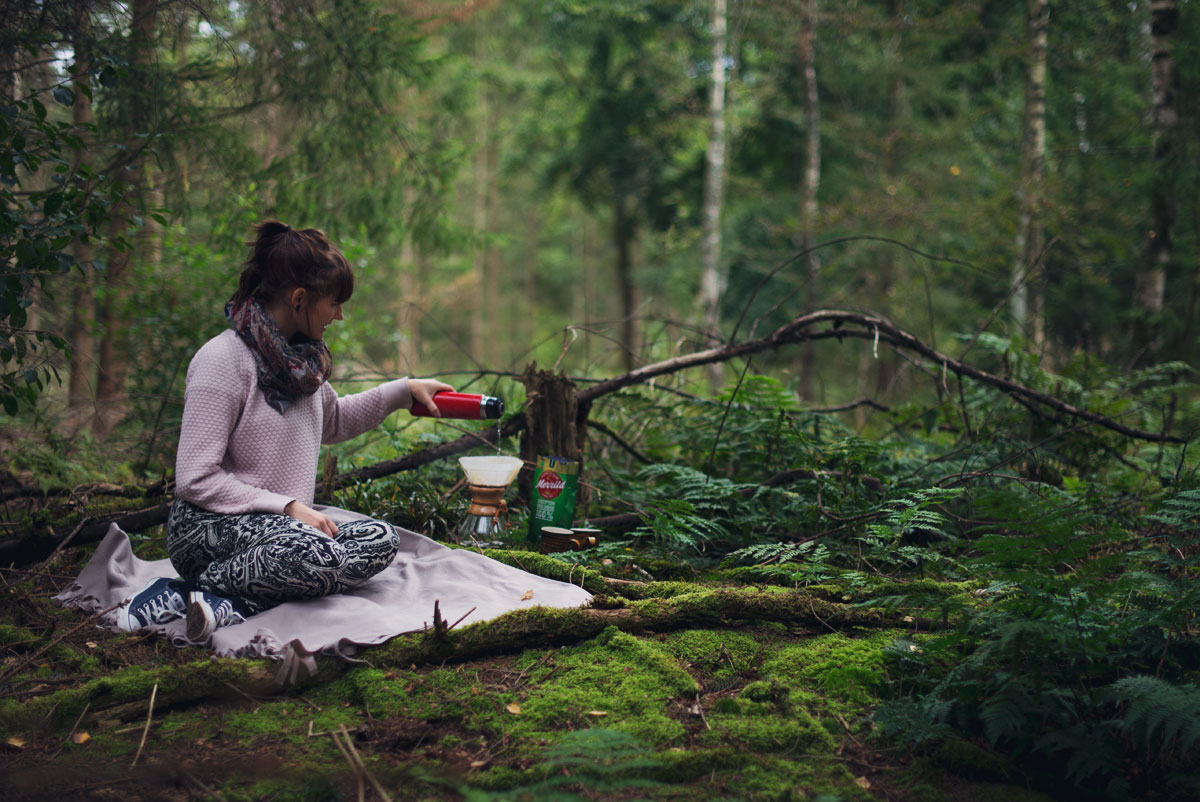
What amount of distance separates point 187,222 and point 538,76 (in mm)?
17001

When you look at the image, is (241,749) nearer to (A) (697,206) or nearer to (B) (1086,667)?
(B) (1086,667)

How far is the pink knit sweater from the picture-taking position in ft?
9.49

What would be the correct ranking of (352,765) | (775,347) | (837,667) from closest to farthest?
(352,765) < (837,667) < (775,347)

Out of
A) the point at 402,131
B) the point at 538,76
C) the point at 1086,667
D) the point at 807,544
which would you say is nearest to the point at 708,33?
the point at 538,76

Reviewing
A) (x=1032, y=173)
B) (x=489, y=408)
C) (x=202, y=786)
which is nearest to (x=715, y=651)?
(x=489, y=408)

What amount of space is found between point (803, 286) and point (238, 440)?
18.3ft

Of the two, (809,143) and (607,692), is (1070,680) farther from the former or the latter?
(809,143)

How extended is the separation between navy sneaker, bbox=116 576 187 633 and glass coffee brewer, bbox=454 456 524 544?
1464 mm

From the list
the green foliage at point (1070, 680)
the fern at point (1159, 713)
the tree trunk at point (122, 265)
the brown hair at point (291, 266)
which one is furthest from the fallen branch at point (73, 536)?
the fern at point (1159, 713)

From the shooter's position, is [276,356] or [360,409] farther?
[360,409]

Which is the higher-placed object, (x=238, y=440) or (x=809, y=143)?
(x=809, y=143)

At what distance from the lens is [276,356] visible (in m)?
3.03

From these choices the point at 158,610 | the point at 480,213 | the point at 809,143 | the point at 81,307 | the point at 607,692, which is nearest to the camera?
the point at 607,692

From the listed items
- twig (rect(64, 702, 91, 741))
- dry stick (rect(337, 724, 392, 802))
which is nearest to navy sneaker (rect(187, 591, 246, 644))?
twig (rect(64, 702, 91, 741))
